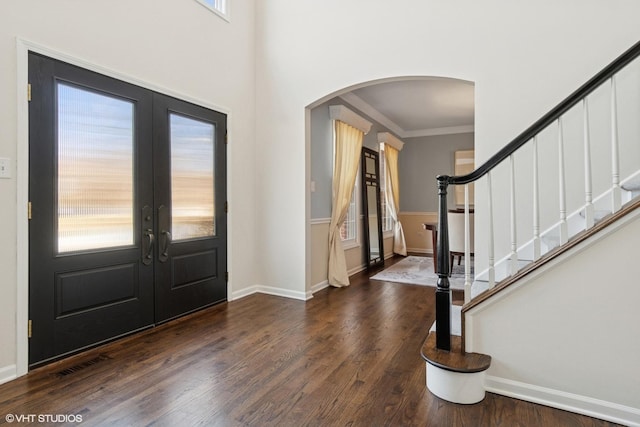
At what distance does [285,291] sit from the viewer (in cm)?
428

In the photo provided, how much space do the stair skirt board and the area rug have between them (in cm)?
266

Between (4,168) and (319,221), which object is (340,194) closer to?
(319,221)

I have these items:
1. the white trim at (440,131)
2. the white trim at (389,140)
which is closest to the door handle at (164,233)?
the white trim at (389,140)

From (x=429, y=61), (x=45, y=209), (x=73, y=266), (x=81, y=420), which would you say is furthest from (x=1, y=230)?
(x=429, y=61)

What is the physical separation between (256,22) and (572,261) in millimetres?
4244

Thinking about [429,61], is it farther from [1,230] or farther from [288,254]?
[1,230]

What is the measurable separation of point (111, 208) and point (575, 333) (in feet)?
10.6

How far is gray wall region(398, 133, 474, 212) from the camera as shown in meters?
7.73

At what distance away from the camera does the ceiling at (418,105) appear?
5.09m

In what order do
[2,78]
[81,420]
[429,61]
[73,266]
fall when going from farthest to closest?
1. [429,61]
2. [73,266]
3. [2,78]
4. [81,420]

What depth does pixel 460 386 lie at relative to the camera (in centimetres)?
195

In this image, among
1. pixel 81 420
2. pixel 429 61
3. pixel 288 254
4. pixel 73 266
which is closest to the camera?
pixel 81 420

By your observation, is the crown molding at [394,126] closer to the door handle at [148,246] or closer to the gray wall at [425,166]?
the gray wall at [425,166]

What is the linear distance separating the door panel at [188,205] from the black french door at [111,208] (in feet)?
0.04
